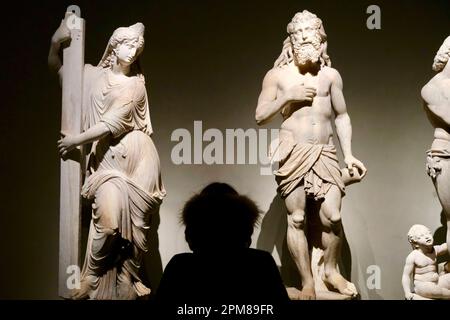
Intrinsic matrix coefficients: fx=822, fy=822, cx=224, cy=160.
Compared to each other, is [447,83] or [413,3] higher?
[413,3]

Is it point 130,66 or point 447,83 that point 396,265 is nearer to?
point 447,83

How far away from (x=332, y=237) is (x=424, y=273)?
0.55m

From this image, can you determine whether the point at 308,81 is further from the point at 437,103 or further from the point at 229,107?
the point at 229,107

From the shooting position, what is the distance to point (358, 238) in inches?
195

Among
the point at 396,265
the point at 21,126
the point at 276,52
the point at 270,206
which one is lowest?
the point at 396,265

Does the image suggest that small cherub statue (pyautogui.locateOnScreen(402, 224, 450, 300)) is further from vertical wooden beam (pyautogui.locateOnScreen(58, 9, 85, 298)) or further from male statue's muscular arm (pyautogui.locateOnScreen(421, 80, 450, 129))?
vertical wooden beam (pyautogui.locateOnScreen(58, 9, 85, 298))

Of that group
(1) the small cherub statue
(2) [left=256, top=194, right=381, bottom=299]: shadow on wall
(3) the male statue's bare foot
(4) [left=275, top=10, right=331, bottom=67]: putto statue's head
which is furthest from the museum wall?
(4) [left=275, top=10, right=331, bottom=67]: putto statue's head

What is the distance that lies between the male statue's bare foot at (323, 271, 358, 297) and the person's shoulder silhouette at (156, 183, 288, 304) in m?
1.90

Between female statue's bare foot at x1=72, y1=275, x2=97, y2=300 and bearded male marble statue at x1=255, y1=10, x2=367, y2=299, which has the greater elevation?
bearded male marble statue at x1=255, y1=10, x2=367, y2=299

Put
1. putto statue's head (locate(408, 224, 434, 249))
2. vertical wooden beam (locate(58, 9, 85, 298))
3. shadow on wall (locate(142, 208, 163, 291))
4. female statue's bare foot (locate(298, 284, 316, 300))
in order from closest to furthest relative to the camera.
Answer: female statue's bare foot (locate(298, 284, 316, 300)), vertical wooden beam (locate(58, 9, 85, 298)), putto statue's head (locate(408, 224, 434, 249)), shadow on wall (locate(142, 208, 163, 291))

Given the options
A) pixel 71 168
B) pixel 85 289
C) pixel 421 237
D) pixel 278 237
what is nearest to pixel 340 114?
pixel 421 237

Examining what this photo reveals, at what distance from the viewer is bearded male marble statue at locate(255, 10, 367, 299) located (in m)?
4.07

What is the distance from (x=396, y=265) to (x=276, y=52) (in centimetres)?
148
